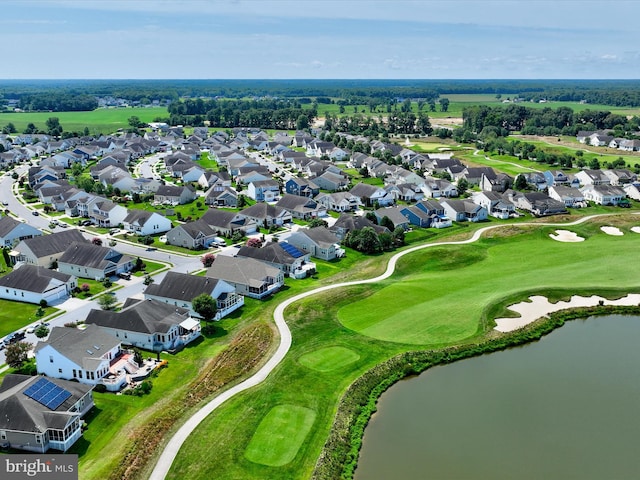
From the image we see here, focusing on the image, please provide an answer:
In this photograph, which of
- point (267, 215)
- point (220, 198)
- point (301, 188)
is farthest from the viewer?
point (301, 188)

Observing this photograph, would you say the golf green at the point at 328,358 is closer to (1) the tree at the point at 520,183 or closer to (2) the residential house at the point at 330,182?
(2) the residential house at the point at 330,182

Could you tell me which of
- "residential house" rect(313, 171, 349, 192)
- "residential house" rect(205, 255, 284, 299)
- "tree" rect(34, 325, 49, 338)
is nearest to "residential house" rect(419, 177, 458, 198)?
"residential house" rect(313, 171, 349, 192)

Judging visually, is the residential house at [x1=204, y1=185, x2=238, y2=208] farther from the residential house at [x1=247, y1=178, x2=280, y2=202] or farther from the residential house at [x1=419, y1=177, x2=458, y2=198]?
the residential house at [x1=419, y1=177, x2=458, y2=198]

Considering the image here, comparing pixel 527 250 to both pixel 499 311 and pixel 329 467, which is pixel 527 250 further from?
pixel 329 467

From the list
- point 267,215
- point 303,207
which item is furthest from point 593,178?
point 267,215

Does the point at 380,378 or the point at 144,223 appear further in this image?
the point at 144,223

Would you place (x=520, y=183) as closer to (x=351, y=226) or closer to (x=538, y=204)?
(x=538, y=204)

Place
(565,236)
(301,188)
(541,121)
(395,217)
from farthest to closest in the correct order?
(541,121)
(301,188)
(395,217)
(565,236)

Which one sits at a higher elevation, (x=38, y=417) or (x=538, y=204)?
(x=538, y=204)
